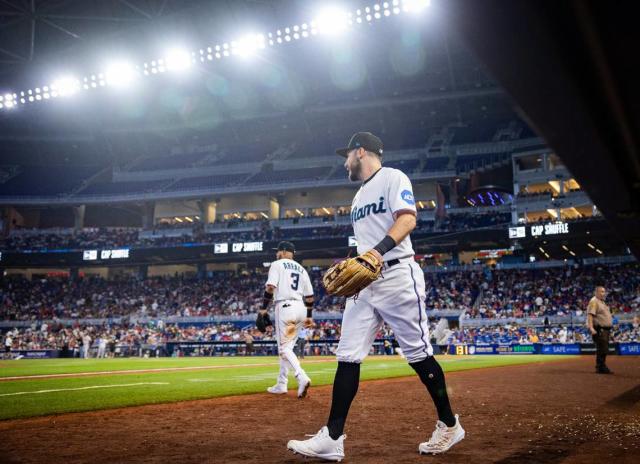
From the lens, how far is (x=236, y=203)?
175 ft

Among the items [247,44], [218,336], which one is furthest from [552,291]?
[247,44]

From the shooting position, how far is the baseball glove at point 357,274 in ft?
11.8

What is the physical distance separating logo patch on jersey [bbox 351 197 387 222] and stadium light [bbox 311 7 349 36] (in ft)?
100

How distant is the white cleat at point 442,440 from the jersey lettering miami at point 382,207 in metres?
1.30

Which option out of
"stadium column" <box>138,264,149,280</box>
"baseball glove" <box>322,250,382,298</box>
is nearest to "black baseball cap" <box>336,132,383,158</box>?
"baseball glove" <box>322,250,382,298</box>

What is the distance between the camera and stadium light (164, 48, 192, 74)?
36188 mm

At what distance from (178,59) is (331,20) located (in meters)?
11.8

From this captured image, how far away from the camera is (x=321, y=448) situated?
3441mm

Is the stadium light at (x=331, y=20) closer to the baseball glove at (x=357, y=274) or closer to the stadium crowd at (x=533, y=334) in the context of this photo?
the stadium crowd at (x=533, y=334)

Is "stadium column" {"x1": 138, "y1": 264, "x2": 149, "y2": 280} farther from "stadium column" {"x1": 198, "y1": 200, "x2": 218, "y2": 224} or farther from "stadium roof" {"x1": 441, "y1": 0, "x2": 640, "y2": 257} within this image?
"stadium roof" {"x1": 441, "y1": 0, "x2": 640, "y2": 257}

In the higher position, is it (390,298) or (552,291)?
(552,291)

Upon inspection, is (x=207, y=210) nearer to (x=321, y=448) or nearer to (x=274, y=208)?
(x=274, y=208)

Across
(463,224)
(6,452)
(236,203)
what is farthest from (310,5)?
(6,452)

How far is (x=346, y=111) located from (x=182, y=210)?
20558mm
